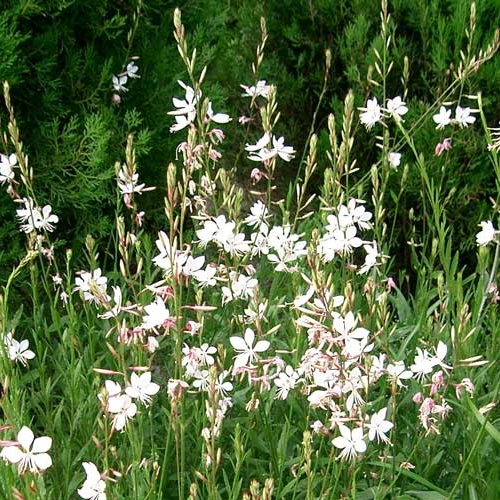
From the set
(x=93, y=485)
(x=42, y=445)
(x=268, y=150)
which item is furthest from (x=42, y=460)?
(x=268, y=150)

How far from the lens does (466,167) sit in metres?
4.12

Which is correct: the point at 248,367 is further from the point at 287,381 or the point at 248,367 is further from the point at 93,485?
the point at 93,485

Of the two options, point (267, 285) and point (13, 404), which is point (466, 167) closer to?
point (267, 285)

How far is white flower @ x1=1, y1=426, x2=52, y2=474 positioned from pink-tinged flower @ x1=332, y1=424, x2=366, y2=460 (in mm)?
538

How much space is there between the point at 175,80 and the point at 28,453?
243 cm

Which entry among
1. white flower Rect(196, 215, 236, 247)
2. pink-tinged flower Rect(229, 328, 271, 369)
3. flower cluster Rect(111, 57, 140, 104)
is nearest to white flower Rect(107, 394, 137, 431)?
pink-tinged flower Rect(229, 328, 271, 369)

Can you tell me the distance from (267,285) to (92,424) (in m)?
1.73

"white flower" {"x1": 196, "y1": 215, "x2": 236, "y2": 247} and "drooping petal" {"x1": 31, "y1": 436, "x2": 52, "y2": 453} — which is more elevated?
"white flower" {"x1": 196, "y1": 215, "x2": 236, "y2": 247}

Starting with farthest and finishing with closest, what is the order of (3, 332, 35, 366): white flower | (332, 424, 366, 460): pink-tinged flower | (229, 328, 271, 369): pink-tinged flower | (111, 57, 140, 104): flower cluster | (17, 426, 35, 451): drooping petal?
(111, 57, 140, 104): flower cluster < (3, 332, 35, 366): white flower < (229, 328, 271, 369): pink-tinged flower < (332, 424, 366, 460): pink-tinged flower < (17, 426, 35, 451): drooping petal

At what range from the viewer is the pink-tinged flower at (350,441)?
1650 mm

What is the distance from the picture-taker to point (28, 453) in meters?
1.43

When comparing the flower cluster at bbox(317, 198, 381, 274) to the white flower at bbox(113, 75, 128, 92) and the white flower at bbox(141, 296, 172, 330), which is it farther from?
the white flower at bbox(113, 75, 128, 92)

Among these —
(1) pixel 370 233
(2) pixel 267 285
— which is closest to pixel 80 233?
(2) pixel 267 285

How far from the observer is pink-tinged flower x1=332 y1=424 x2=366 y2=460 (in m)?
1.65
